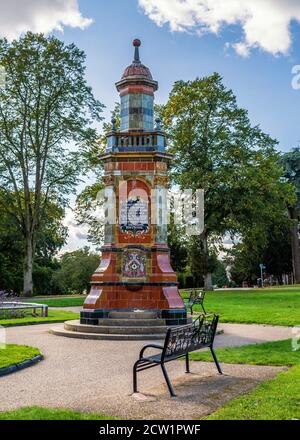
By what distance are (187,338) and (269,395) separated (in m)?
1.97

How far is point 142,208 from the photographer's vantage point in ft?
55.7

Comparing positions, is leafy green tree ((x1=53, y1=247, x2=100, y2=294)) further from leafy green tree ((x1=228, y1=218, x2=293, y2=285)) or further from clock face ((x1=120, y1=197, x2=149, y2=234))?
clock face ((x1=120, y1=197, x2=149, y2=234))

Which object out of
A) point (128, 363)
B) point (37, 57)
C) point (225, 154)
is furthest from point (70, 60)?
point (128, 363)

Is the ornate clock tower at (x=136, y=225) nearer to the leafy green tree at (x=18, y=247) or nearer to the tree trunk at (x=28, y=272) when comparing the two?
the tree trunk at (x=28, y=272)

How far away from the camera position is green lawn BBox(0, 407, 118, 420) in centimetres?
584

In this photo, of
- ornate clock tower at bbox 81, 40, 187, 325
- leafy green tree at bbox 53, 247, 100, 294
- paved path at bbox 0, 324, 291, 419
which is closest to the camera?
paved path at bbox 0, 324, 291, 419

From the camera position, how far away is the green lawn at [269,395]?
5852 mm

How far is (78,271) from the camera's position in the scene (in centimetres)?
4684

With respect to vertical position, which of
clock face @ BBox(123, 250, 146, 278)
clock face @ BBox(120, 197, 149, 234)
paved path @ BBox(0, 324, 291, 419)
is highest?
clock face @ BBox(120, 197, 149, 234)

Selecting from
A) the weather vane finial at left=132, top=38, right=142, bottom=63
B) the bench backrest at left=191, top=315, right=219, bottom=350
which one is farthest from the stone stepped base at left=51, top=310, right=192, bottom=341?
the weather vane finial at left=132, top=38, right=142, bottom=63

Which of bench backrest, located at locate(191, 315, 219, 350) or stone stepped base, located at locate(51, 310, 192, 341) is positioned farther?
stone stepped base, located at locate(51, 310, 192, 341)

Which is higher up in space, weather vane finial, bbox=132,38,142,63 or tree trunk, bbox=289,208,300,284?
weather vane finial, bbox=132,38,142,63

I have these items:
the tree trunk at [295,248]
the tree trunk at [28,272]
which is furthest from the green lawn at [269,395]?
the tree trunk at [295,248]

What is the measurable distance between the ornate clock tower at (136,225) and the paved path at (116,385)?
3.89 m
